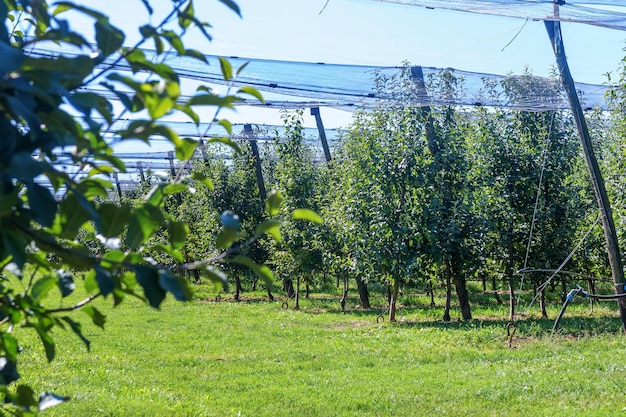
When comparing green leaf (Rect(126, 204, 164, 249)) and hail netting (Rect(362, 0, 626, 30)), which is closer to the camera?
green leaf (Rect(126, 204, 164, 249))

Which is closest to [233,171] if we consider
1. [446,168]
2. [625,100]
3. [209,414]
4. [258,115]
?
[258,115]

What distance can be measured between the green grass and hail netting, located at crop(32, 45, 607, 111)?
3.88m

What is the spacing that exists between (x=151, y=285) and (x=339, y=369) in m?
7.91

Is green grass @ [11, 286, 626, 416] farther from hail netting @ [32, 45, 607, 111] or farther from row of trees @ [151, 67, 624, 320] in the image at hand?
hail netting @ [32, 45, 607, 111]

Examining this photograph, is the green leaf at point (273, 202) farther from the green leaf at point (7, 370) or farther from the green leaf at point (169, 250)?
the green leaf at point (7, 370)

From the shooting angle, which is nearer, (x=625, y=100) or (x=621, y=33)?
(x=621, y=33)

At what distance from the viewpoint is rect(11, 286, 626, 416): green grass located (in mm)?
6320

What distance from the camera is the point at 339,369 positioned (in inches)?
336

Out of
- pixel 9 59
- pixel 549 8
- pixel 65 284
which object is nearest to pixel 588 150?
pixel 549 8

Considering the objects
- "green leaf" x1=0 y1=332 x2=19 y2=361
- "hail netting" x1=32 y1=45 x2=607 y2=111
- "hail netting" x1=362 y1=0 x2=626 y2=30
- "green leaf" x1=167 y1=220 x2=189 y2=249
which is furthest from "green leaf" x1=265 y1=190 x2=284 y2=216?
"hail netting" x1=32 y1=45 x2=607 y2=111

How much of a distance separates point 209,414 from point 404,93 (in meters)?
7.84

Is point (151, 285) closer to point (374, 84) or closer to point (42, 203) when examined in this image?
point (42, 203)

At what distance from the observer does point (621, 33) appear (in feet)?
31.2

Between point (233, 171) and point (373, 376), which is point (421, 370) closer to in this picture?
point (373, 376)
